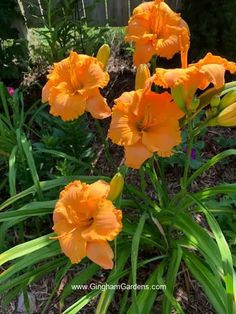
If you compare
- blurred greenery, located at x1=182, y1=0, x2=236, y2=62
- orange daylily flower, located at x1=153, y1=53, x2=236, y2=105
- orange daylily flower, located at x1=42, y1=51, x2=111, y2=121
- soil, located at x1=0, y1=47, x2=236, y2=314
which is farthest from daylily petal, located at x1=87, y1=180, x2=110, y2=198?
blurred greenery, located at x1=182, y1=0, x2=236, y2=62

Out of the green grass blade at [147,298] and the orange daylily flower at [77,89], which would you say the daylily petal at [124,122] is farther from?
the green grass blade at [147,298]

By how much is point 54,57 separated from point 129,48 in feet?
1.84

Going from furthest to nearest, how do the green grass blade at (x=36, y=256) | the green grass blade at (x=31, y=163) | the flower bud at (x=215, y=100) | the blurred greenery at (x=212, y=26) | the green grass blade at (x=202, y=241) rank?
1. the blurred greenery at (x=212, y=26)
2. the green grass blade at (x=31, y=163)
3. the green grass blade at (x=36, y=256)
4. the green grass blade at (x=202, y=241)
5. the flower bud at (x=215, y=100)

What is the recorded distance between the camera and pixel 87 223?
1.19m

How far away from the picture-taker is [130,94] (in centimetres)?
121

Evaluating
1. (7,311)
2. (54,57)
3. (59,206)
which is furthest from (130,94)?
(54,57)

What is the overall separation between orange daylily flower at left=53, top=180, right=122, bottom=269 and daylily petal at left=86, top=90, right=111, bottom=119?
0.72 ft

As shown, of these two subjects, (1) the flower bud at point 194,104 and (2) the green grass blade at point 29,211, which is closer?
(1) the flower bud at point 194,104

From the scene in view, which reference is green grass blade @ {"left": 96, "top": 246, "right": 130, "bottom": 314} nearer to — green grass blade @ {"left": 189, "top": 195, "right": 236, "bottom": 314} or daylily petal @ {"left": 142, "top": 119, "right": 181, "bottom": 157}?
green grass blade @ {"left": 189, "top": 195, "right": 236, "bottom": 314}

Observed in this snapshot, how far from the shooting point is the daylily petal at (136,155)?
118cm

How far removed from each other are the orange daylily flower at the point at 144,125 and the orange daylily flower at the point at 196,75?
0.06 m

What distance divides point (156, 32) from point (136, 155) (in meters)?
0.46

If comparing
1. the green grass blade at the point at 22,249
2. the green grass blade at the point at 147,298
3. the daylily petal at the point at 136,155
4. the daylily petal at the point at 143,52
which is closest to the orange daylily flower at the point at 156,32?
the daylily petal at the point at 143,52

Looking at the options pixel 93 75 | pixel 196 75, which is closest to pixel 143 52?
pixel 93 75
